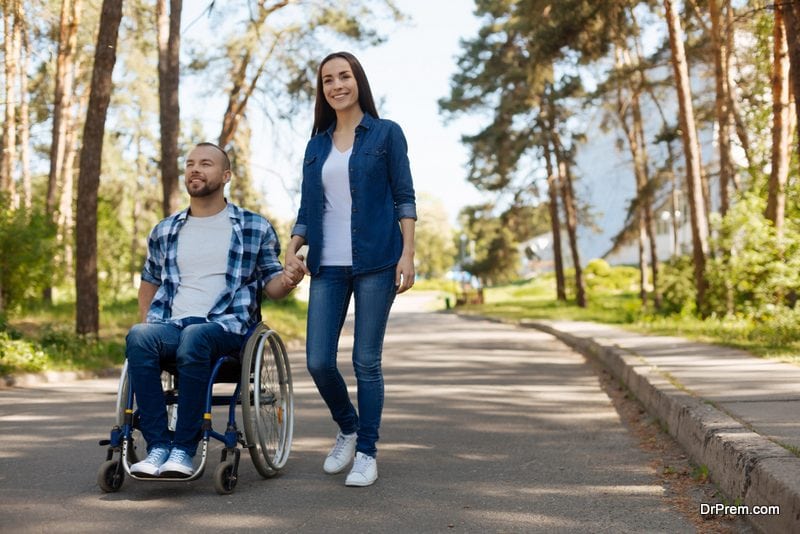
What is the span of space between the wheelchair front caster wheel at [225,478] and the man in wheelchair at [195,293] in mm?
137

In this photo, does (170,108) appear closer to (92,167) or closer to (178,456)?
(92,167)

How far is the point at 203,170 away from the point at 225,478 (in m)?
1.57

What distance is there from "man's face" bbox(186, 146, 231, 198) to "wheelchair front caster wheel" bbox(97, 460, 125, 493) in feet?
4.57

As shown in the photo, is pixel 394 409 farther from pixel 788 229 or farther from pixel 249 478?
A: pixel 788 229

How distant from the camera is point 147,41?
83.6 feet

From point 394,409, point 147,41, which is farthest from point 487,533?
point 147,41

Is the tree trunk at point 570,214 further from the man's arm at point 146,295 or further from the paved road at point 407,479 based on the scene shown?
the man's arm at point 146,295

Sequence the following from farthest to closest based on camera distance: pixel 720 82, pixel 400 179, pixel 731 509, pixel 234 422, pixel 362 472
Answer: pixel 720 82
pixel 400 179
pixel 362 472
pixel 234 422
pixel 731 509

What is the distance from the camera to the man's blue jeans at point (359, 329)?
5219mm

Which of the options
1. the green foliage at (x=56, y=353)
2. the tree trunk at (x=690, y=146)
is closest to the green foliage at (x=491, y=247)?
the tree trunk at (x=690, y=146)

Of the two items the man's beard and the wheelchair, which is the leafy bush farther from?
the man's beard

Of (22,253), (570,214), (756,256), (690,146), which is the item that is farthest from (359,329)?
(570,214)

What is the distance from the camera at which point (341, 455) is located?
17.9ft

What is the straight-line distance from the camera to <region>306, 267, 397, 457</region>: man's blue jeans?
17.1 feet
